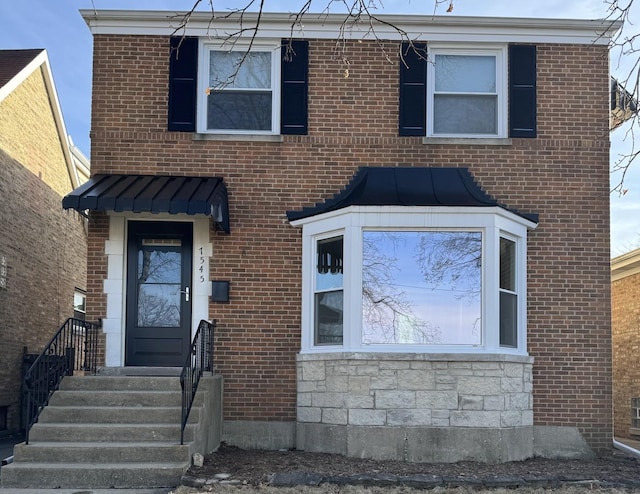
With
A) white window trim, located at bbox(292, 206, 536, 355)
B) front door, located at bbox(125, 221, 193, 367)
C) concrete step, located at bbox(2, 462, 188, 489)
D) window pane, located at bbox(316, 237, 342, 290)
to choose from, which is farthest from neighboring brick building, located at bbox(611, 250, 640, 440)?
concrete step, located at bbox(2, 462, 188, 489)

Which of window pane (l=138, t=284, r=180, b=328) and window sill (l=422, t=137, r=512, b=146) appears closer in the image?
window pane (l=138, t=284, r=180, b=328)

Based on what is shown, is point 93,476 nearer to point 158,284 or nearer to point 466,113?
point 158,284

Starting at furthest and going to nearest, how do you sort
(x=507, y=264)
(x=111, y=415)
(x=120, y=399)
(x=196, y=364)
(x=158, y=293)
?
1. (x=158, y=293)
2. (x=507, y=264)
3. (x=196, y=364)
4. (x=120, y=399)
5. (x=111, y=415)

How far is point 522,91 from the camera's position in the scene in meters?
10.1

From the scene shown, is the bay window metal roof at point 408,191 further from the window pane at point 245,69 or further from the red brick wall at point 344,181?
the window pane at point 245,69

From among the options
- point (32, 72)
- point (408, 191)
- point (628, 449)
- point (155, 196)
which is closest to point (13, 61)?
point (32, 72)

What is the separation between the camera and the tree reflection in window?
9898mm

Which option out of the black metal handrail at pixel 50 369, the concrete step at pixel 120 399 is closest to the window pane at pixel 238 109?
the black metal handrail at pixel 50 369

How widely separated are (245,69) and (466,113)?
3199 mm

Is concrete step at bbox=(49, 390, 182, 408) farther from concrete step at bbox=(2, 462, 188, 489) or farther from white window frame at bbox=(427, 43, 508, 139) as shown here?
white window frame at bbox=(427, 43, 508, 139)

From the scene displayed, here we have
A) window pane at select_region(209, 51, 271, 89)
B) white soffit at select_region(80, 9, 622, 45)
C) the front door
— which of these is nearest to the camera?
the front door

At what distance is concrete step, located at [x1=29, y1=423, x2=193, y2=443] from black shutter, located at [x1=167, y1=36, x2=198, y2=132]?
165 inches

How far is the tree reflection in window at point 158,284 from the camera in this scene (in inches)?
390

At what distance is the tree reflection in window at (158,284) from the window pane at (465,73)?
4.47 m
